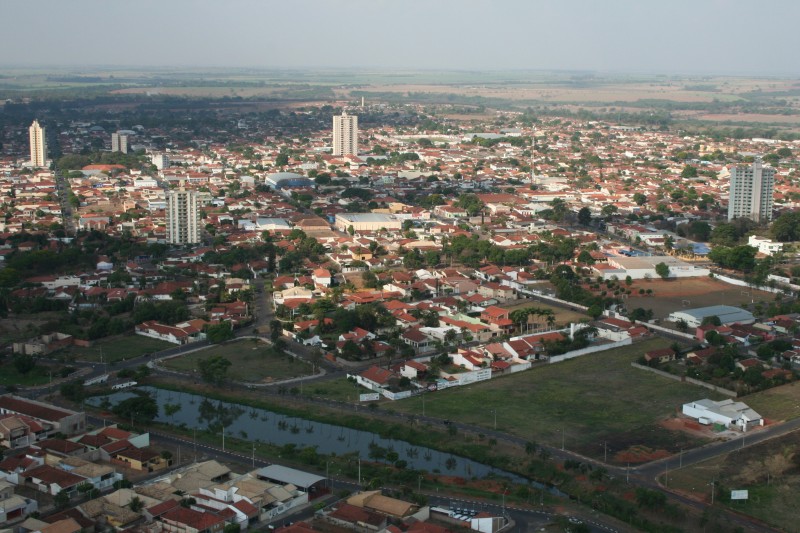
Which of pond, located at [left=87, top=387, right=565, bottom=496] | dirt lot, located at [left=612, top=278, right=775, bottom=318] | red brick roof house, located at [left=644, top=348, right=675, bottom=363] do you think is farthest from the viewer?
dirt lot, located at [left=612, top=278, right=775, bottom=318]

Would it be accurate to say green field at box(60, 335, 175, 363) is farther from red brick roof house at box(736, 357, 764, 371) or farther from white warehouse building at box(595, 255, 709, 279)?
white warehouse building at box(595, 255, 709, 279)

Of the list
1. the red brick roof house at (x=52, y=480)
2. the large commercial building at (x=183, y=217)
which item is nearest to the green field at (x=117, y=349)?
the red brick roof house at (x=52, y=480)

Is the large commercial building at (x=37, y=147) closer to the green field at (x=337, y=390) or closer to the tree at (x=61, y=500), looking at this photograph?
the green field at (x=337, y=390)

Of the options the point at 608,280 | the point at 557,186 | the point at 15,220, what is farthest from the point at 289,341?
the point at 557,186

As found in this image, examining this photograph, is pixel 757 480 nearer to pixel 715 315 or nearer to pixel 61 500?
pixel 715 315

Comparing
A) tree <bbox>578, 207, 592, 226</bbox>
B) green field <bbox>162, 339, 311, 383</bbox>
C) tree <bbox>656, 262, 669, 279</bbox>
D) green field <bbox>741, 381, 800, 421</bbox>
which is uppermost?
tree <bbox>578, 207, 592, 226</bbox>

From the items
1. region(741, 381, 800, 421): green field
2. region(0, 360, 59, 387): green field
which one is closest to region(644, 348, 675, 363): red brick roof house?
region(741, 381, 800, 421): green field

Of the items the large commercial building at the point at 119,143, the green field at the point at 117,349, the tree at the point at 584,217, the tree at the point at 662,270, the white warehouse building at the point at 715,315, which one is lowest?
the green field at the point at 117,349
